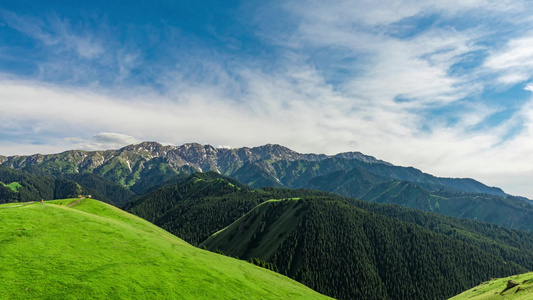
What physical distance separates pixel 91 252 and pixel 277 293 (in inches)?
1546

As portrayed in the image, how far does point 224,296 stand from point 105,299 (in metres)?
19.4

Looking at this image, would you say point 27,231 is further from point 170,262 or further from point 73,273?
point 170,262

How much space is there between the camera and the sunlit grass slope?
114 ft

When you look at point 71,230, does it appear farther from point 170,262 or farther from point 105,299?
point 105,299

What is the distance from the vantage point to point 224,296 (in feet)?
151

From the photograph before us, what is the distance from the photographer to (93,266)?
135ft

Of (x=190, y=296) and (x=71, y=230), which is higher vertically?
(x=71, y=230)

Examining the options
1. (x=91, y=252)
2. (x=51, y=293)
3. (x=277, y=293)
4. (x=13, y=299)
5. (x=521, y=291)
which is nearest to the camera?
(x=13, y=299)

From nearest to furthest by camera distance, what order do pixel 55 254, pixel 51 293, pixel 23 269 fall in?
pixel 51 293 < pixel 23 269 < pixel 55 254

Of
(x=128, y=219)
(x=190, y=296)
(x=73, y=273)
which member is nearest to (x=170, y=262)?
(x=190, y=296)

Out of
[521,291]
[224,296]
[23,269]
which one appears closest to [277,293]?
[224,296]

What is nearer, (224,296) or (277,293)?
(224,296)

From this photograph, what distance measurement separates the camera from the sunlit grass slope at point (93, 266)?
114 ft

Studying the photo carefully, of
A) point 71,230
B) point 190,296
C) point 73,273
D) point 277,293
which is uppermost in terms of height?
point 71,230
